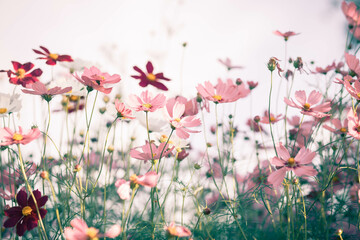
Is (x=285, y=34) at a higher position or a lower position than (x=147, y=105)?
higher

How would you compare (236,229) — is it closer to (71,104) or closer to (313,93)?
(313,93)

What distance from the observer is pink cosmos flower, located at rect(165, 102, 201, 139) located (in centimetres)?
52

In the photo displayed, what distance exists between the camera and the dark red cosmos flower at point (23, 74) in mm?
640

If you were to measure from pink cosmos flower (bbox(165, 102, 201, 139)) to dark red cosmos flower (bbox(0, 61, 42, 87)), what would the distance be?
1.14 ft

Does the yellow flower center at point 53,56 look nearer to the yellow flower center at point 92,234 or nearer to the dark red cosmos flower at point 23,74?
the dark red cosmos flower at point 23,74

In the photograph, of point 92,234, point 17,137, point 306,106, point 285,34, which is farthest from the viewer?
point 285,34

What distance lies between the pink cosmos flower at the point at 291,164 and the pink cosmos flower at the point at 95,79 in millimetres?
334

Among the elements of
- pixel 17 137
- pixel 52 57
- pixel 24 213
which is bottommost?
pixel 24 213

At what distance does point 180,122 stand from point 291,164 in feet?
0.72

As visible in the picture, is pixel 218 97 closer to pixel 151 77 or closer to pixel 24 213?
pixel 151 77

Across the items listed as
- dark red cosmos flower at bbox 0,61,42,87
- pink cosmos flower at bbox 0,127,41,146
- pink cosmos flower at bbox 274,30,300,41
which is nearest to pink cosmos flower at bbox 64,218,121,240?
pink cosmos flower at bbox 0,127,41,146

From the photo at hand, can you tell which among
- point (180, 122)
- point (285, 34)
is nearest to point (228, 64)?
point (285, 34)

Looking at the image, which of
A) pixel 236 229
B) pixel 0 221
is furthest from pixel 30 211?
pixel 236 229

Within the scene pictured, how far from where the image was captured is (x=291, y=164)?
20.1 inches
